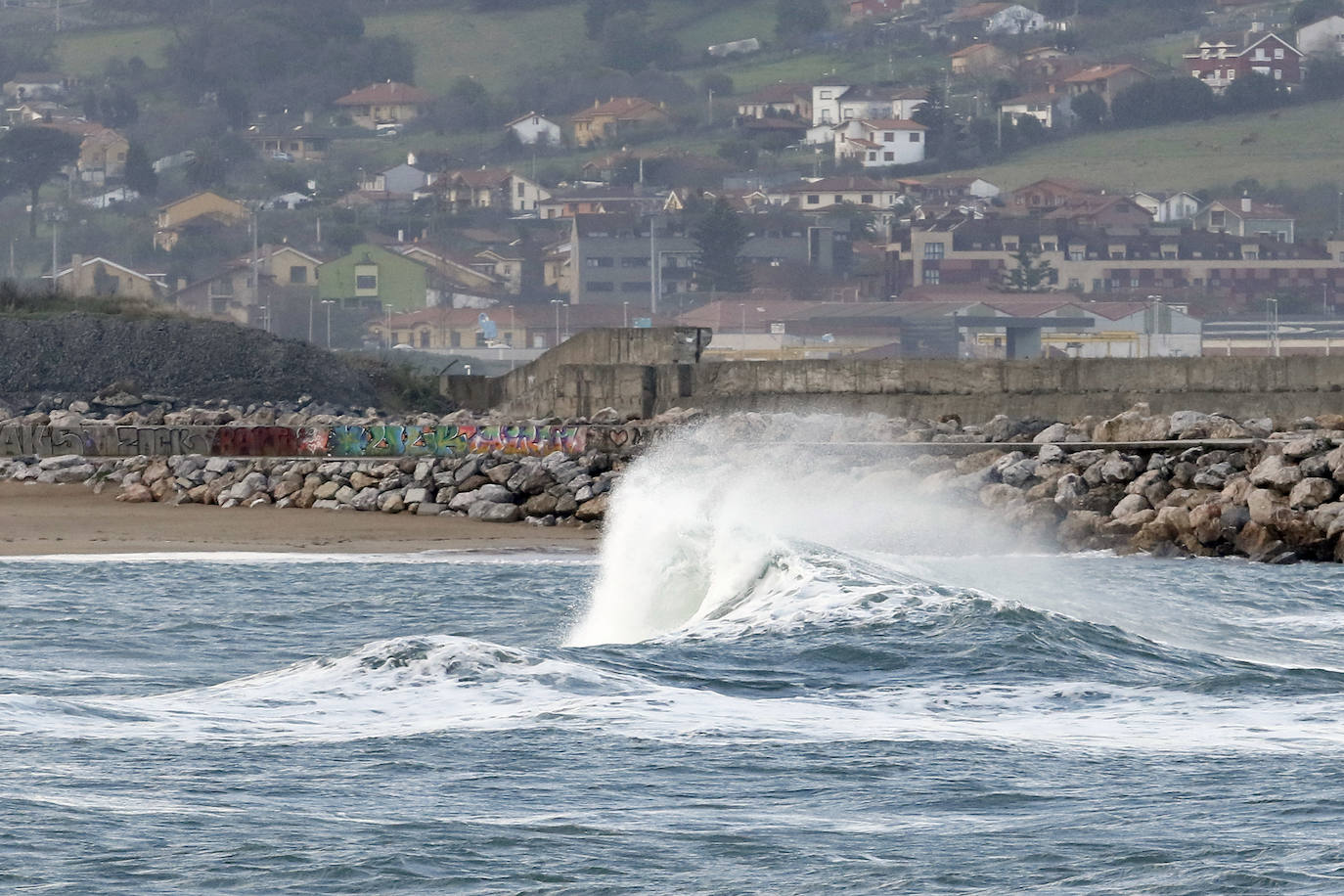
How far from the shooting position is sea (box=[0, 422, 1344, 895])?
7305 millimetres

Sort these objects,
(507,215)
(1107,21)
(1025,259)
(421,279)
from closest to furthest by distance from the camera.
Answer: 1. (1025,259)
2. (421,279)
3. (507,215)
4. (1107,21)

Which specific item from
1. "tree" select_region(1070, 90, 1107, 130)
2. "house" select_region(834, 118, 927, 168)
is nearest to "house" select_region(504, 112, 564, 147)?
"house" select_region(834, 118, 927, 168)

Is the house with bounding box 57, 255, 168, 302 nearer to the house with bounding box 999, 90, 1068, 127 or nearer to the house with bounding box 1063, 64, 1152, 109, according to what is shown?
the house with bounding box 999, 90, 1068, 127

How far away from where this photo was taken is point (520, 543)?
19.9m

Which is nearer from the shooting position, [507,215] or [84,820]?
[84,820]

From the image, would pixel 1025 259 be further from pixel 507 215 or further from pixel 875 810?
pixel 875 810

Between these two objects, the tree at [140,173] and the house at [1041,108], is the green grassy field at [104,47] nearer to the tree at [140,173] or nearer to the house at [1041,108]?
the tree at [140,173]

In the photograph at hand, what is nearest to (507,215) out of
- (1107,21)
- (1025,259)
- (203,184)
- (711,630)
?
(203,184)

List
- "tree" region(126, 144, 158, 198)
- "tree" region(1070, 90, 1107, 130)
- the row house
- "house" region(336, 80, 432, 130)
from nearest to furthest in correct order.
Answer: the row house, "tree" region(1070, 90, 1107, 130), "tree" region(126, 144, 158, 198), "house" region(336, 80, 432, 130)

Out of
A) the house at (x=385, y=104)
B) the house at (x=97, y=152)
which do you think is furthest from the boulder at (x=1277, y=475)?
the house at (x=385, y=104)

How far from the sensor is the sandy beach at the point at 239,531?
1961 cm

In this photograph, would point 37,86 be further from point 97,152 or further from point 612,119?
point 612,119

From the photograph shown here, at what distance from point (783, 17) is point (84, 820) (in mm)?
141218

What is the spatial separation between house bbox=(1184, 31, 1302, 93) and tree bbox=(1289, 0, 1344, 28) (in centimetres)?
588
